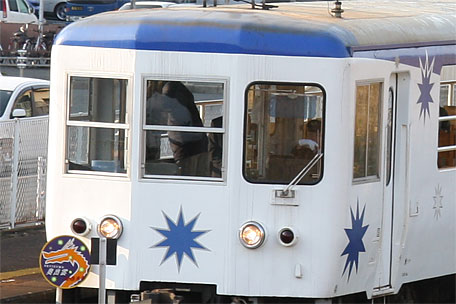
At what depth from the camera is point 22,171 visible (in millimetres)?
14117

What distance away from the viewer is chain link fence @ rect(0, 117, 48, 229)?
1389cm

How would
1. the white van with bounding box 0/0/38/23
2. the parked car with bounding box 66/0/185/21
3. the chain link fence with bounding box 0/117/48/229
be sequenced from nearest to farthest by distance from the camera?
the chain link fence with bounding box 0/117/48/229, the white van with bounding box 0/0/38/23, the parked car with bounding box 66/0/185/21

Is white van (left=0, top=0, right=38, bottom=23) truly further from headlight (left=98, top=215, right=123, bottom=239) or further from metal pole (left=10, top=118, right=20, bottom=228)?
headlight (left=98, top=215, right=123, bottom=239)

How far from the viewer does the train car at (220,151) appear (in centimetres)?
880

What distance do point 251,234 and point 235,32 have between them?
57.9 inches

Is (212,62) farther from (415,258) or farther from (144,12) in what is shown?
(415,258)

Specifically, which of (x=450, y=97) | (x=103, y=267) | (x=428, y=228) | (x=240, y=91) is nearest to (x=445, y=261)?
(x=428, y=228)

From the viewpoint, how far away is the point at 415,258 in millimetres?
9977

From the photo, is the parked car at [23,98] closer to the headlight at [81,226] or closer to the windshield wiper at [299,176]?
the headlight at [81,226]

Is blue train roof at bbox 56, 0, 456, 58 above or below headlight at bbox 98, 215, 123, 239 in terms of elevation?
above

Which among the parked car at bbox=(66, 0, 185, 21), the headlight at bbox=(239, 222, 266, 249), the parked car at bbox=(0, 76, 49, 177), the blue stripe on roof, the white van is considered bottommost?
the headlight at bbox=(239, 222, 266, 249)

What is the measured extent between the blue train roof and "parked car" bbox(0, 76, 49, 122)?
7.33 metres

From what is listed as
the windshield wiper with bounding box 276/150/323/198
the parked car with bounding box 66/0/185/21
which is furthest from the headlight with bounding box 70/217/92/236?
the parked car with bounding box 66/0/185/21

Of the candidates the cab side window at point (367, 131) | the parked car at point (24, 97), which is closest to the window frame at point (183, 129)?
the cab side window at point (367, 131)
